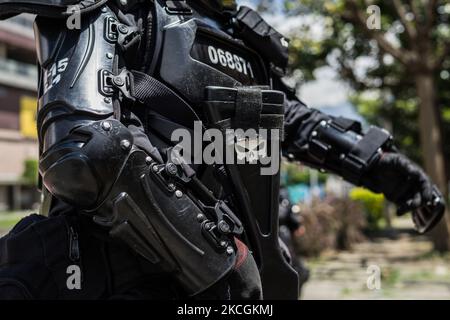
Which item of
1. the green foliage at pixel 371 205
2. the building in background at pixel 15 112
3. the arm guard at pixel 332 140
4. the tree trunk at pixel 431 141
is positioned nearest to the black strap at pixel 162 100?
the arm guard at pixel 332 140

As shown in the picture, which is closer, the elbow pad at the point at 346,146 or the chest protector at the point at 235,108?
the chest protector at the point at 235,108

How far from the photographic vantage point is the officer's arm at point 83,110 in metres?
1.27

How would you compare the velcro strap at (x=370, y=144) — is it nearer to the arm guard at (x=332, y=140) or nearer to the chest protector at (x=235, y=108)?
the arm guard at (x=332, y=140)

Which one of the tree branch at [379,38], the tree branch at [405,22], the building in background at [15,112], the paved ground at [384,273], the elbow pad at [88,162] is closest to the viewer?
the elbow pad at [88,162]

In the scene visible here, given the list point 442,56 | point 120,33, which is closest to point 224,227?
point 120,33

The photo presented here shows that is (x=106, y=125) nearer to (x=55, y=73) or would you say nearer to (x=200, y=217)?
(x=55, y=73)

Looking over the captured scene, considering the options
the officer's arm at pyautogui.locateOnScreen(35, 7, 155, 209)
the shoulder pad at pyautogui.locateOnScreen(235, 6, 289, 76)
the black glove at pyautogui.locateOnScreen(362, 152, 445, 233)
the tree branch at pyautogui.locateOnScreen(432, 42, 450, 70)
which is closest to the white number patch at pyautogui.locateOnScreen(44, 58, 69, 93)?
the officer's arm at pyautogui.locateOnScreen(35, 7, 155, 209)

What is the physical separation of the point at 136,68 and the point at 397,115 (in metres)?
13.2

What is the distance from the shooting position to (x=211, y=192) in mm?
1504

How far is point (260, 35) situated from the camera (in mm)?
1815

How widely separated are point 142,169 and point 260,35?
71 cm

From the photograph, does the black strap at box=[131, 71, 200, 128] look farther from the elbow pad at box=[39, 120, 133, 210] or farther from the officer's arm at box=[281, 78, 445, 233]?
the officer's arm at box=[281, 78, 445, 233]

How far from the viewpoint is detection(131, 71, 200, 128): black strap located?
147 centimetres

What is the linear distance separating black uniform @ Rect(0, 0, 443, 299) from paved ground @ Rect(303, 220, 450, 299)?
13.4 ft
